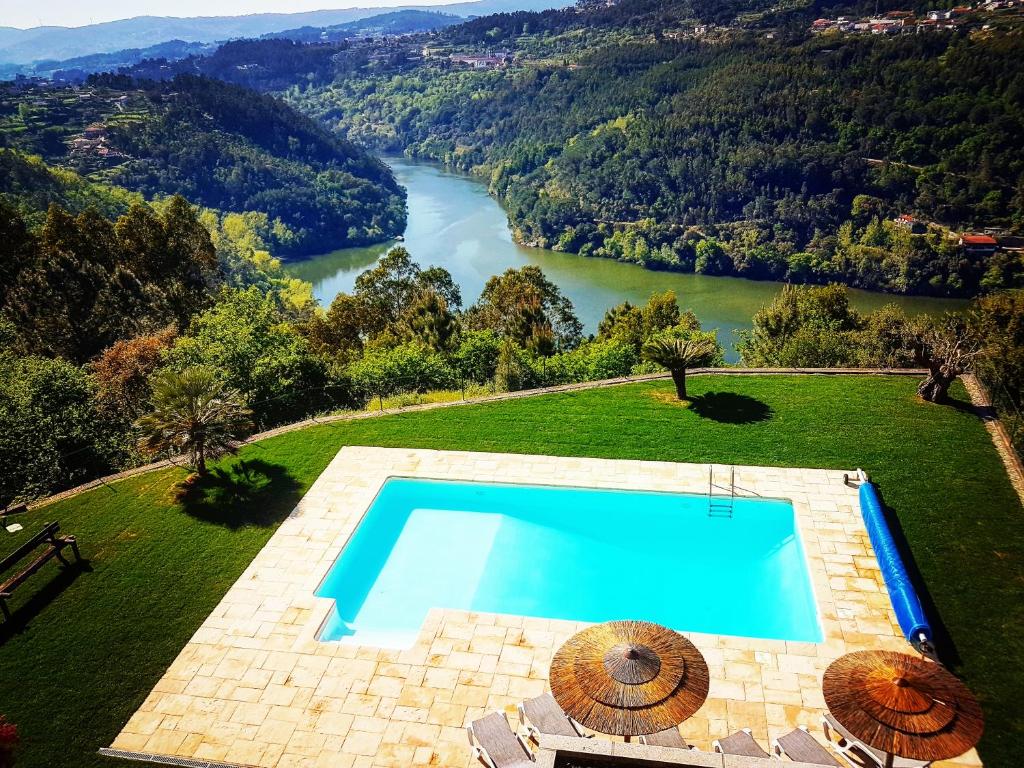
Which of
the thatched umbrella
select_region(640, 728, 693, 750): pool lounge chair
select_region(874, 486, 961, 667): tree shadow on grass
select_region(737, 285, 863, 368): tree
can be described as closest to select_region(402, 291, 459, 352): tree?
select_region(737, 285, 863, 368): tree

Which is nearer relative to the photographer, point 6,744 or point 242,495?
point 6,744

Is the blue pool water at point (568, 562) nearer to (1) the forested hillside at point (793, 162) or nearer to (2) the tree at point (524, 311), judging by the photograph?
(2) the tree at point (524, 311)

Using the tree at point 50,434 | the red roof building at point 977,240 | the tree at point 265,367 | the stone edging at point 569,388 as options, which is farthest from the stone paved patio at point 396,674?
the red roof building at point 977,240

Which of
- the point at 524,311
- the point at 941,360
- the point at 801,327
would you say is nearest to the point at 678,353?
the point at 941,360

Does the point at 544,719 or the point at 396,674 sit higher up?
the point at 544,719

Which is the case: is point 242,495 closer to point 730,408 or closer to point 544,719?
point 544,719

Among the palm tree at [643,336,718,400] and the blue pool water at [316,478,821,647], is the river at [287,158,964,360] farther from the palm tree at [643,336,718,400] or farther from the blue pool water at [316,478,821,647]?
the blue pool water at [316,478,821,647]
